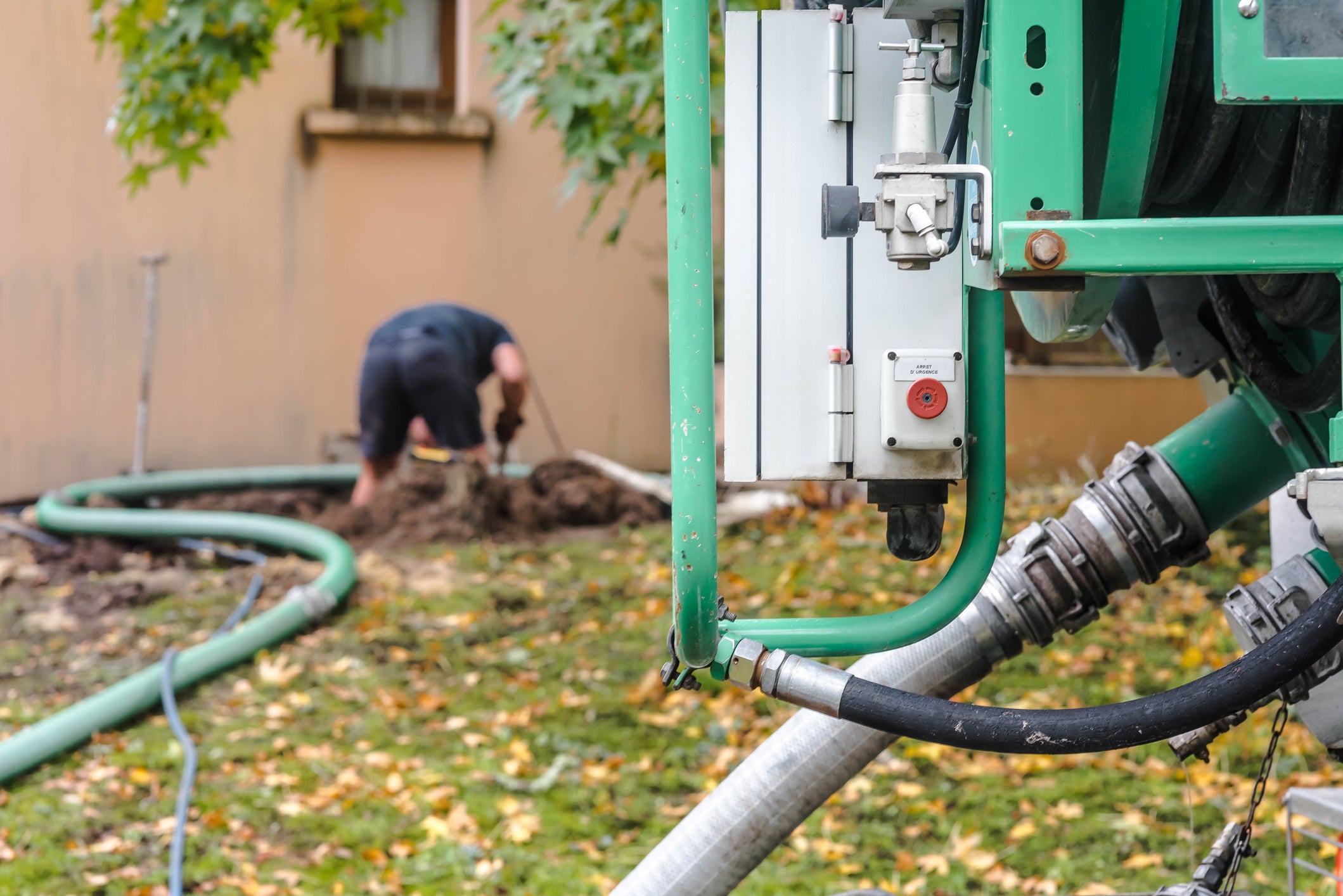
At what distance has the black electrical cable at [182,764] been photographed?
9.71 ft

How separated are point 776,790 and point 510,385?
497 centimetres

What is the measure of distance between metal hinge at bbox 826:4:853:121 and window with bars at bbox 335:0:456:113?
7.40 meters

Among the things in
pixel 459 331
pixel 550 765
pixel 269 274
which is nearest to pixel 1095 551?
pixel 550 765

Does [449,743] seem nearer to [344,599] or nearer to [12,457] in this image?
[344,599]

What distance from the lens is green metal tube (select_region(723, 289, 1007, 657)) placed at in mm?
1456

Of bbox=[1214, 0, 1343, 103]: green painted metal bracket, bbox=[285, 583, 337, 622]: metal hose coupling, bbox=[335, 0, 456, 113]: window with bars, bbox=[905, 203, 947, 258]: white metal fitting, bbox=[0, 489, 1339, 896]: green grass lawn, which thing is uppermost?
bbox=[335, 0, 456, 113]: window with bars

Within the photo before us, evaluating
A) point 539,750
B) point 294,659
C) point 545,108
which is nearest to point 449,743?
point 539,750

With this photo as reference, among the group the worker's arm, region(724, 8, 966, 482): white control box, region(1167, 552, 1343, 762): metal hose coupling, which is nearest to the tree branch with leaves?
the worker's arm

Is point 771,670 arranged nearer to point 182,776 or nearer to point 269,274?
point 182,776

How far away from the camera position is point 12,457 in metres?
7.72

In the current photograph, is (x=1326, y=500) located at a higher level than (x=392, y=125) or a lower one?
lower

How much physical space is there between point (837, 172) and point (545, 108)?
2.47 metres

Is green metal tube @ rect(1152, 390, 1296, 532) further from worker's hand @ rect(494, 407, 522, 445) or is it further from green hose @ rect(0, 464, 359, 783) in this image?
worker's hand @ rect(494, 407, 522, 445)

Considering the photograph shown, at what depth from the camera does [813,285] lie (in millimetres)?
1450
